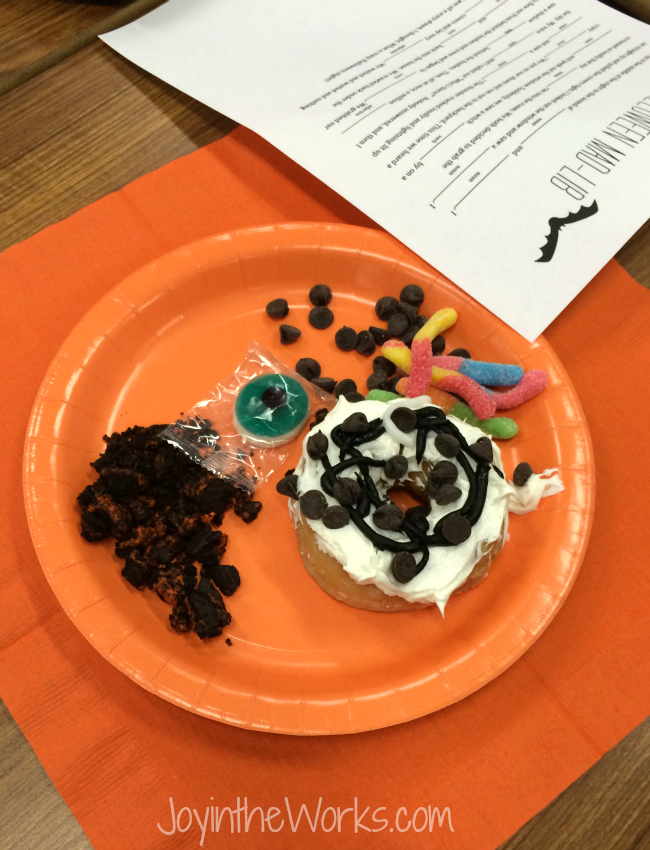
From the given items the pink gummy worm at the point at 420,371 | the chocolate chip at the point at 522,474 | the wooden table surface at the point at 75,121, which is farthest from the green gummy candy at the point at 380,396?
the wooden table surface at the point at 75,121

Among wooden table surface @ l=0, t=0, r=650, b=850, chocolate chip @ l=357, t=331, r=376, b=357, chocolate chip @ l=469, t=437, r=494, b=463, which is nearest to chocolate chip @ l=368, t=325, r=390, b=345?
chocolate chip @ l=357, t=331, r=376, b=357

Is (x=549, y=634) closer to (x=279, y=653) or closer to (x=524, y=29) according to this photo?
(x=279, y=653)

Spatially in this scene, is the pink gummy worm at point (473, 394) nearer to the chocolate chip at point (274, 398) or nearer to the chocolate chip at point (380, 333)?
the chocolate chip at point (380, 333)

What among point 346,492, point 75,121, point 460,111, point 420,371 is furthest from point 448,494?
point 75,121

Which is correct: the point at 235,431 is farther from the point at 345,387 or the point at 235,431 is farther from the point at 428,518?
the point at 428,518

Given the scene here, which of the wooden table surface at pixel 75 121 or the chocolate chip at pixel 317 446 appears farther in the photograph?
the wooden table surface at pixel 75 121

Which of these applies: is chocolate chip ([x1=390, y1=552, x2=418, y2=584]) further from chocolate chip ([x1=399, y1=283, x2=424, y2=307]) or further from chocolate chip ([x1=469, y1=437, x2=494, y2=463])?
chocolate chip ([x1=399, y1=283, x2=424, y2=307])
